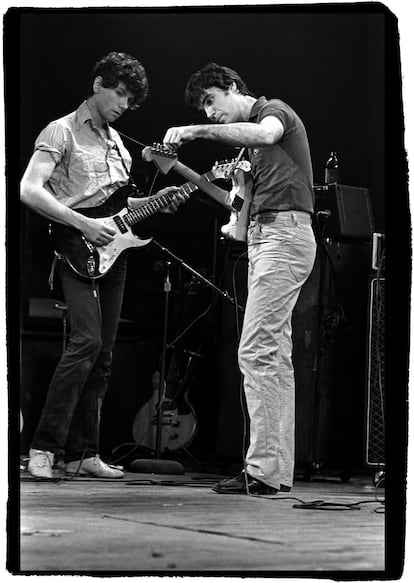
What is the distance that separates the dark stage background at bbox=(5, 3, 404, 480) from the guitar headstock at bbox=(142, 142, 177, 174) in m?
0.27

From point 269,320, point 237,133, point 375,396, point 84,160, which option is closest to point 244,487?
point 269,320

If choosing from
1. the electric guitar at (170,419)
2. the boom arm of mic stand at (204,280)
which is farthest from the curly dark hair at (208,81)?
the electric guitar at (170,419)

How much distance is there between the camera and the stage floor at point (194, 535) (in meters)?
2.59

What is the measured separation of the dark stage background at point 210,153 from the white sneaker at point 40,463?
24 cm

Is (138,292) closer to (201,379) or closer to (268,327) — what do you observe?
(201,379)

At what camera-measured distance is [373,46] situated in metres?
3.06

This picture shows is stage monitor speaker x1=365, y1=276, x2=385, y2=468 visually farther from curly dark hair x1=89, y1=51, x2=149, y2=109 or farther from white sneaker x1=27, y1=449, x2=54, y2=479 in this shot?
white sneaker x1=27, y1=449, x2=54, y2=479

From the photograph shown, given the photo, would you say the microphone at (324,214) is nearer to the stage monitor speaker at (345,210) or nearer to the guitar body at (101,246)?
the stage monitor speaker at (345,210)

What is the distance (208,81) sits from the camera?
350cm

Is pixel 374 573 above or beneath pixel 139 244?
beneath

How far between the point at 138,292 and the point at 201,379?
60 centimetres

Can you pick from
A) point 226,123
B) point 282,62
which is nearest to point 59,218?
point 226,123

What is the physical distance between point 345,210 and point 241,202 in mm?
1001

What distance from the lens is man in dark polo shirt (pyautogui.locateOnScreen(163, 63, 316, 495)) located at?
11.6ft
